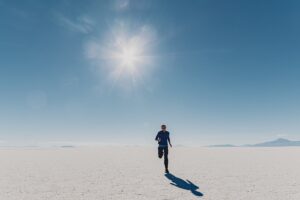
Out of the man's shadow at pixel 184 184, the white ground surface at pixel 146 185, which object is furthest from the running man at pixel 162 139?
the man's shadow at pixel 184 184

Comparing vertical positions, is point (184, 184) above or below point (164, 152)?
below

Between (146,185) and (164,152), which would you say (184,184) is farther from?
(164,152)

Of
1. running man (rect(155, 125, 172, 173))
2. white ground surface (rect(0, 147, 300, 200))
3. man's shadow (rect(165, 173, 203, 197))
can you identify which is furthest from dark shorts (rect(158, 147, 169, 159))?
man's shadow (rect(165, 173, 203, 197))

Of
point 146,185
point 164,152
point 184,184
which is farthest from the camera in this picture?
point 164,152

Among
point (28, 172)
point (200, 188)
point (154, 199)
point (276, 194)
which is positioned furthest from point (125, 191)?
point (28, 172)

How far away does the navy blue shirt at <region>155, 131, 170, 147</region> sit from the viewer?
17141 mm

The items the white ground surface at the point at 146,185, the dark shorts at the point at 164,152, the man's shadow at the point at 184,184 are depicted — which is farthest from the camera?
the dark shorts at the point at 164,152

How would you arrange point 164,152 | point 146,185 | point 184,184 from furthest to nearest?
point 164,152 < point 184,184 < point 146,185

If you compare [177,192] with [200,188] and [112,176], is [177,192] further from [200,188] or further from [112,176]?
[112,176]

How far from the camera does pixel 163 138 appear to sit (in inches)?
677

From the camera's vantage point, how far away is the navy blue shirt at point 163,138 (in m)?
17.1

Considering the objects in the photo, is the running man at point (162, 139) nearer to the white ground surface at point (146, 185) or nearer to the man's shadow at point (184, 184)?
the white ground surface at point (146, 185)

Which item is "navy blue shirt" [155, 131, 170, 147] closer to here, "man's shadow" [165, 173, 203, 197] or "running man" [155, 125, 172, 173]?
"running man" [155, 125, 172, 173]

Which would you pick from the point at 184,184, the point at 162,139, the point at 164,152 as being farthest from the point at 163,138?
the point at 184,184
